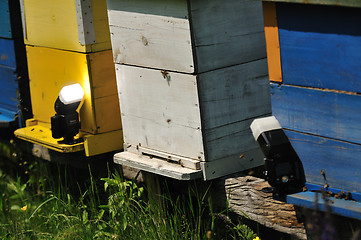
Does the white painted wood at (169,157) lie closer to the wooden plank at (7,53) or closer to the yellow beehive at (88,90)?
the yellow beehive at (88,90)

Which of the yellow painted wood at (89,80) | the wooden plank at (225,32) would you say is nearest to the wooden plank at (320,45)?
the wooden plank at (225,32)

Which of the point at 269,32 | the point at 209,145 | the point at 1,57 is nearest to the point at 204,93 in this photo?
the point at 209,145

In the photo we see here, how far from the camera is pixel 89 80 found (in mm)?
3771

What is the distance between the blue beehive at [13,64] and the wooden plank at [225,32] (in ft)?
6.15

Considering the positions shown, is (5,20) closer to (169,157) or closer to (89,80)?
(89,80)

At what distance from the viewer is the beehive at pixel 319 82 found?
2.39m

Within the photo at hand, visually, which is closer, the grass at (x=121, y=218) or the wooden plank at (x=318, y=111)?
the wooden plank at (x=318, y=111)

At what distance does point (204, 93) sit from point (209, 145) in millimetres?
275

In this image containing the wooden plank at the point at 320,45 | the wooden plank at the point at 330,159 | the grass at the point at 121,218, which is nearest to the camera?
the wooden plank at the point at 320,45

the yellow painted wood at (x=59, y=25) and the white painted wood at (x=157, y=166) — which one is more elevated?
the yellow painted wood at (x=59, y=25)

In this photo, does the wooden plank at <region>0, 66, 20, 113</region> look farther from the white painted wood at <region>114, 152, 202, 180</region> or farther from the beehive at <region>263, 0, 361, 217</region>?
the beehive at <region>263, 0, 361, 217</region>

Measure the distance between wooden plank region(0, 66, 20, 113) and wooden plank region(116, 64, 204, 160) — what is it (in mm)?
1321

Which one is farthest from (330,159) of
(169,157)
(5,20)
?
(5,20)

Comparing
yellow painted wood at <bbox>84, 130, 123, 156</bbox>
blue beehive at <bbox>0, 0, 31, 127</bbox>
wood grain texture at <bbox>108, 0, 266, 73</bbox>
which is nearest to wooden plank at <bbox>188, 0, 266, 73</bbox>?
wood grain texture at <bbox>108, 0, 266, 73</bbox>
